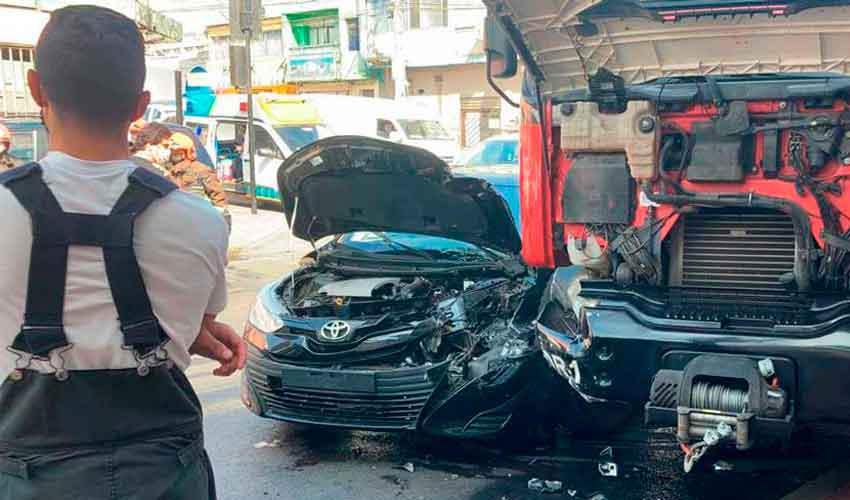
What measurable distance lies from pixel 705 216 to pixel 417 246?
1.94 meters

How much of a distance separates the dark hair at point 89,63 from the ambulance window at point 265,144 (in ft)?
49.6

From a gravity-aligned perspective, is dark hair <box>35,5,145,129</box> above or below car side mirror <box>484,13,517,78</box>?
below

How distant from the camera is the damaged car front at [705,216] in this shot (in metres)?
3.45

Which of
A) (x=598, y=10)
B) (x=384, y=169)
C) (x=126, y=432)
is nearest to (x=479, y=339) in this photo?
(x=384, y=169)

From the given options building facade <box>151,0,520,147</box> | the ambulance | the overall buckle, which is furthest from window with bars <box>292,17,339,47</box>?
the overall buckle

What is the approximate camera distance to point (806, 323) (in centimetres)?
354

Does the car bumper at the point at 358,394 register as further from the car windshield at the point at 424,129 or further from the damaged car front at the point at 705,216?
the car windshield at the point at 424,129

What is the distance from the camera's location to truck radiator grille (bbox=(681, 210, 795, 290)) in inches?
157

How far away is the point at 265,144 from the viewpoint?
17.0 m

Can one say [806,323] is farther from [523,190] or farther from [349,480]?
[349,480]

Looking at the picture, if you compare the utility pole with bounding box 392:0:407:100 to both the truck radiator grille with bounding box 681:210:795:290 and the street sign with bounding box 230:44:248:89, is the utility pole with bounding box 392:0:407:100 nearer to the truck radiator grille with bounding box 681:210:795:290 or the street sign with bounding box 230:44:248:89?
the street sign with bounding box 230:44:248:89

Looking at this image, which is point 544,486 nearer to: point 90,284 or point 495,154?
point 90,284

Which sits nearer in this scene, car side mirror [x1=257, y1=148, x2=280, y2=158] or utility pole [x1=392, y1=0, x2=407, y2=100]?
car side mirror [x1=257, y1=148, x2=280, y2=158]

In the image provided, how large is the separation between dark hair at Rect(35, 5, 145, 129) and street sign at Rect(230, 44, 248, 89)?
1429 cm
